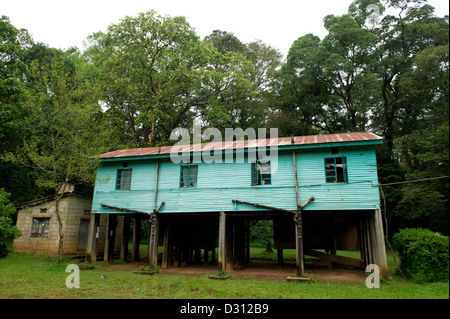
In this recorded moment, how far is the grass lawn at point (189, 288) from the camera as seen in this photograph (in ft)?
32.8

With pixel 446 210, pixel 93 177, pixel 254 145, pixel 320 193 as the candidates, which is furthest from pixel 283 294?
pixel 446 210

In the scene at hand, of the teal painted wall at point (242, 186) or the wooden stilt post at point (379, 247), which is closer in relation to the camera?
the wooden stilt post at point (379, 247)

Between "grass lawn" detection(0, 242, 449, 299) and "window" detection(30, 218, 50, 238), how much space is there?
19.4ft

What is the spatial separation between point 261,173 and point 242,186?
3.55 ft

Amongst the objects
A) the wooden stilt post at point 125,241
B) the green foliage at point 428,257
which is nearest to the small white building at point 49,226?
the wooden stilt post at point 125,241

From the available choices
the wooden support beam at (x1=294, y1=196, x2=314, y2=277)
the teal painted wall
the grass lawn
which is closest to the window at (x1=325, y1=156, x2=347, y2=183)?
the teal painted wall

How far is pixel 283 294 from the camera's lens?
33.2 ft

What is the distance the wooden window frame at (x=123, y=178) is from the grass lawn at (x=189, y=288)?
15.3 feet

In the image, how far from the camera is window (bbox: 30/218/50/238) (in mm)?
20000

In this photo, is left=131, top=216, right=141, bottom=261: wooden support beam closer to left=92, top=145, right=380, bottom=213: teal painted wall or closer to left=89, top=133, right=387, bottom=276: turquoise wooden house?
left=89, top=133, right=387, bottom=276: turquoise wooden house

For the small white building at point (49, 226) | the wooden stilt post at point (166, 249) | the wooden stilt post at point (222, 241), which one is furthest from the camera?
the small white building at point (49, 226)

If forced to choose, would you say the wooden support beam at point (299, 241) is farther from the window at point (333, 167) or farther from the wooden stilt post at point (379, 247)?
the wooden stilt post at point (379, 247)
